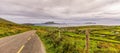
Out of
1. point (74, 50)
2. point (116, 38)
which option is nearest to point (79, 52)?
point (74, 50)

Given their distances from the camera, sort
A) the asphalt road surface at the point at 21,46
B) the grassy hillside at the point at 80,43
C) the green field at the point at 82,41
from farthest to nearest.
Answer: the asphalt road surface at the point at 21,46 → the green field at the point at 82,41 → the grassy hillside at the point at 80,43

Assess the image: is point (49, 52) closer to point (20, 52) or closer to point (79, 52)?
point (20, 52)

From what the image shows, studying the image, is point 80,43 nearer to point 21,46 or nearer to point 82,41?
point 82,41

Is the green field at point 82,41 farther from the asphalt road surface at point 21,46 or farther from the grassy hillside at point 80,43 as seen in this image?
the asphalt road surface at point 21,46

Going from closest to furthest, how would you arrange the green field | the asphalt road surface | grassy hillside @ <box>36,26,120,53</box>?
grassy hillside @ <box>36,26,120,53</box>
the green field
the asphalt road surface

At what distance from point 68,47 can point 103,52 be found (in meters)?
4.18

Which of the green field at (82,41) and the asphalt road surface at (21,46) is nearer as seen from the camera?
the green field at (82,41)

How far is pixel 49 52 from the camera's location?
23.4m

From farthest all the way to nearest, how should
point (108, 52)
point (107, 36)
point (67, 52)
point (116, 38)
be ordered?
point (107, 36) < point (116, 38) < point (67, 52) < point (108, 52)

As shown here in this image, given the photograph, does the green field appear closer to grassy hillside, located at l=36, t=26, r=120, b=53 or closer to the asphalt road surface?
grassy hillside, located at l=36, t=26, r=120, b=53

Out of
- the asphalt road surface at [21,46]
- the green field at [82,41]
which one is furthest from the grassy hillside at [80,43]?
the asphalt road surface at [21,46]

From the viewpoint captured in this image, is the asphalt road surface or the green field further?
the asphalt road surface

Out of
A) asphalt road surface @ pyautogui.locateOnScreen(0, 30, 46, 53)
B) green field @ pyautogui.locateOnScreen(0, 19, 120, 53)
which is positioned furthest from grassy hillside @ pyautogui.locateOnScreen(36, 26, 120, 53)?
asphalt road surface @ pyautogui.locateOnScreen(0, 30, 46, 53)

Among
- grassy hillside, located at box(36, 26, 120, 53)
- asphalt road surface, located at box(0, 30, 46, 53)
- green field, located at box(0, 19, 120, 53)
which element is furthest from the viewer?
asphalt road surface, located at box(0, 30, 46, 53)
